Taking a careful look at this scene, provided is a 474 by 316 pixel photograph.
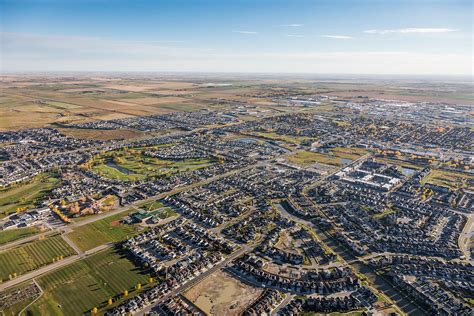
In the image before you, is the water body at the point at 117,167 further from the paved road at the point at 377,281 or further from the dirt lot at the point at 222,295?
the paved road at the point at 377,281

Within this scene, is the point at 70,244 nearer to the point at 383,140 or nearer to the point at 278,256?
the point at 278,256

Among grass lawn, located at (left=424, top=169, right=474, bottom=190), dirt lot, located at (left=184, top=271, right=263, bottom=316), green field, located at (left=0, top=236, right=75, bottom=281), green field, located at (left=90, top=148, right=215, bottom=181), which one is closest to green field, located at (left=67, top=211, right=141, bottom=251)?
green field, located at (left=0, top=236, right=75, bottom=281)

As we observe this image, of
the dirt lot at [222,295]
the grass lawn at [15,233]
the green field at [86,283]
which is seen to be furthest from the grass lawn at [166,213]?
the grass lawn at [15,233]

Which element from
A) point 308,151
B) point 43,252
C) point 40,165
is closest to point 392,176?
point 308,151

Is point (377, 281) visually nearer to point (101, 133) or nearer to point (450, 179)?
point (450, 179)

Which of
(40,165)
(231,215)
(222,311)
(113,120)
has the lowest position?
(222,311)

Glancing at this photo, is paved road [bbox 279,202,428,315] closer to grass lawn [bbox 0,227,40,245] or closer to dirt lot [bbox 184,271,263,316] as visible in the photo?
dirt lot [bbox 184,271,263,316]
